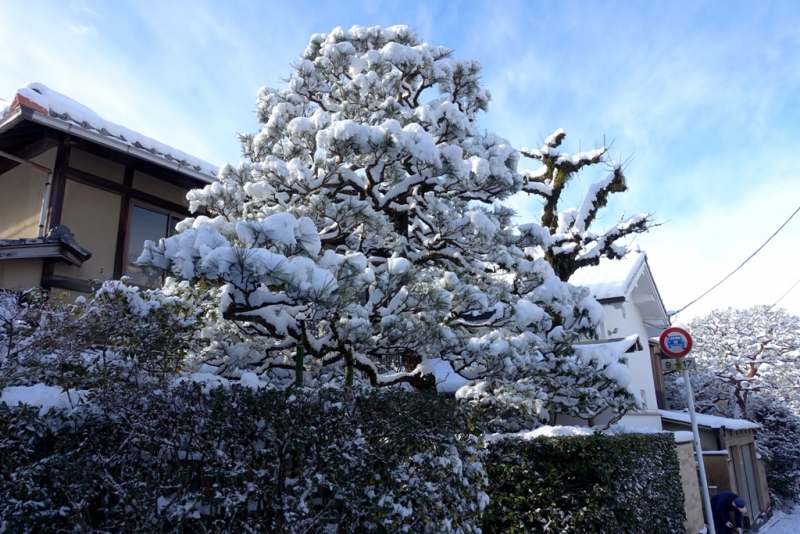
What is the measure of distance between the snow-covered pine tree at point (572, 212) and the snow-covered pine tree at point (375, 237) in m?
3.97

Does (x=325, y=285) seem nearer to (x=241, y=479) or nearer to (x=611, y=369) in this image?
(x=241, y=479)

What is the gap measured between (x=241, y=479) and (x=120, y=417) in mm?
895

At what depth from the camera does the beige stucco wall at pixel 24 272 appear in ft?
25.2

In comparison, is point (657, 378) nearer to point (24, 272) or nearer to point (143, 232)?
point (143, 232)

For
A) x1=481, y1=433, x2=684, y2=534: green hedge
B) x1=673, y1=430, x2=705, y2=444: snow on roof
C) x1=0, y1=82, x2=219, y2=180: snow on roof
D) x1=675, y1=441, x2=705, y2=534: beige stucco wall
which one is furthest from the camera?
x1=673, y1=430, x2=705, y2=444: snow on roof

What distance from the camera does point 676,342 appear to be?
8.69 m

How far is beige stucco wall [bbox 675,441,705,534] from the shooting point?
1106 cm

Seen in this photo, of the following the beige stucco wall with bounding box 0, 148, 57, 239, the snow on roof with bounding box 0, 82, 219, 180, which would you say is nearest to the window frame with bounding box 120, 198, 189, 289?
the snow on roof with bounding box 0, 82, 219, 180

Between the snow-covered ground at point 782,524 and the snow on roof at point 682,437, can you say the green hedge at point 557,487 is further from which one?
the snow-covered ground at point 782,524

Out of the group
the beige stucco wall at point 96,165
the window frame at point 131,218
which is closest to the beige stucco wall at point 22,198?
the beige stucco wall at point 96,165

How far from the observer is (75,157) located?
8.59m

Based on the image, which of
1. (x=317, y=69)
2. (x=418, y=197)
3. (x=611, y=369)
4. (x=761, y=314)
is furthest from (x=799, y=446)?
(x=317, y=69)

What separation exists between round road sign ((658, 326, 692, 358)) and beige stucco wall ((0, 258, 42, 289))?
9379 millimetres

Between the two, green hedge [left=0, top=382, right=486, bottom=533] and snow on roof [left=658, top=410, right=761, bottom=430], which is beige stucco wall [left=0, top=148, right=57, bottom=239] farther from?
snow on roof [left=658, top=410, right=761, bottom=430]
